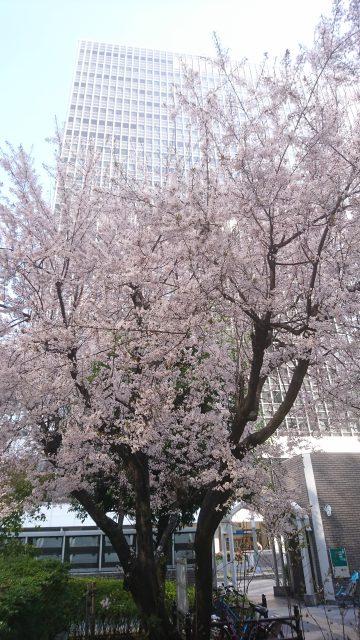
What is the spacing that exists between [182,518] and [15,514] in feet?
12.5

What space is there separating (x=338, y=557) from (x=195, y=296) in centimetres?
1150

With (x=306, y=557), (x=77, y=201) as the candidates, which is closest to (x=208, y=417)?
(x=77, y=201)

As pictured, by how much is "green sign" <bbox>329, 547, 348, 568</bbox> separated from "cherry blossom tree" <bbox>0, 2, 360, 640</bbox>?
7296 millimetres

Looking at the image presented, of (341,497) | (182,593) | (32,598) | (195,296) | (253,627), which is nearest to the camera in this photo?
(32,598)

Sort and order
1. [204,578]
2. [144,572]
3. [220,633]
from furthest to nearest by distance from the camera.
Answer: [220,633] → [144,572] → [204,578]

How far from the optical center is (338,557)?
1349cm

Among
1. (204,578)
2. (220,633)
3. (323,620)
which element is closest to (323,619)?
(323,620)

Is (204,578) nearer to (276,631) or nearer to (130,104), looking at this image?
(276,631)

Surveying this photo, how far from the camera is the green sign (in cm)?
1340

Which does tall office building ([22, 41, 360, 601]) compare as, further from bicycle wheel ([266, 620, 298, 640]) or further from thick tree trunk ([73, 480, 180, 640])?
thick tree trunk ([73, 480, 180, 640])

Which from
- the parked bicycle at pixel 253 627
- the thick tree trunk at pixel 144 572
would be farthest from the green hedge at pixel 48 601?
the parked bicycle at pixel 253 627

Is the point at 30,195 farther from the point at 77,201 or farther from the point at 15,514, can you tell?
the point at 15,514

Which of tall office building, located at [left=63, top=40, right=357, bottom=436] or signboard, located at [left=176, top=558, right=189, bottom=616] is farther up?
tall office building, located at [left=63, top=40, right=357, bottom=436]

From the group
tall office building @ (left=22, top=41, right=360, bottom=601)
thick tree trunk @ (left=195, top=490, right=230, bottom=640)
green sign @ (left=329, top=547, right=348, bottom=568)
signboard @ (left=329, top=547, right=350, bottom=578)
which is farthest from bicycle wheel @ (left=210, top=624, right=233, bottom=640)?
green sign @ (left=329, top=547, right=348, bottom=568)
